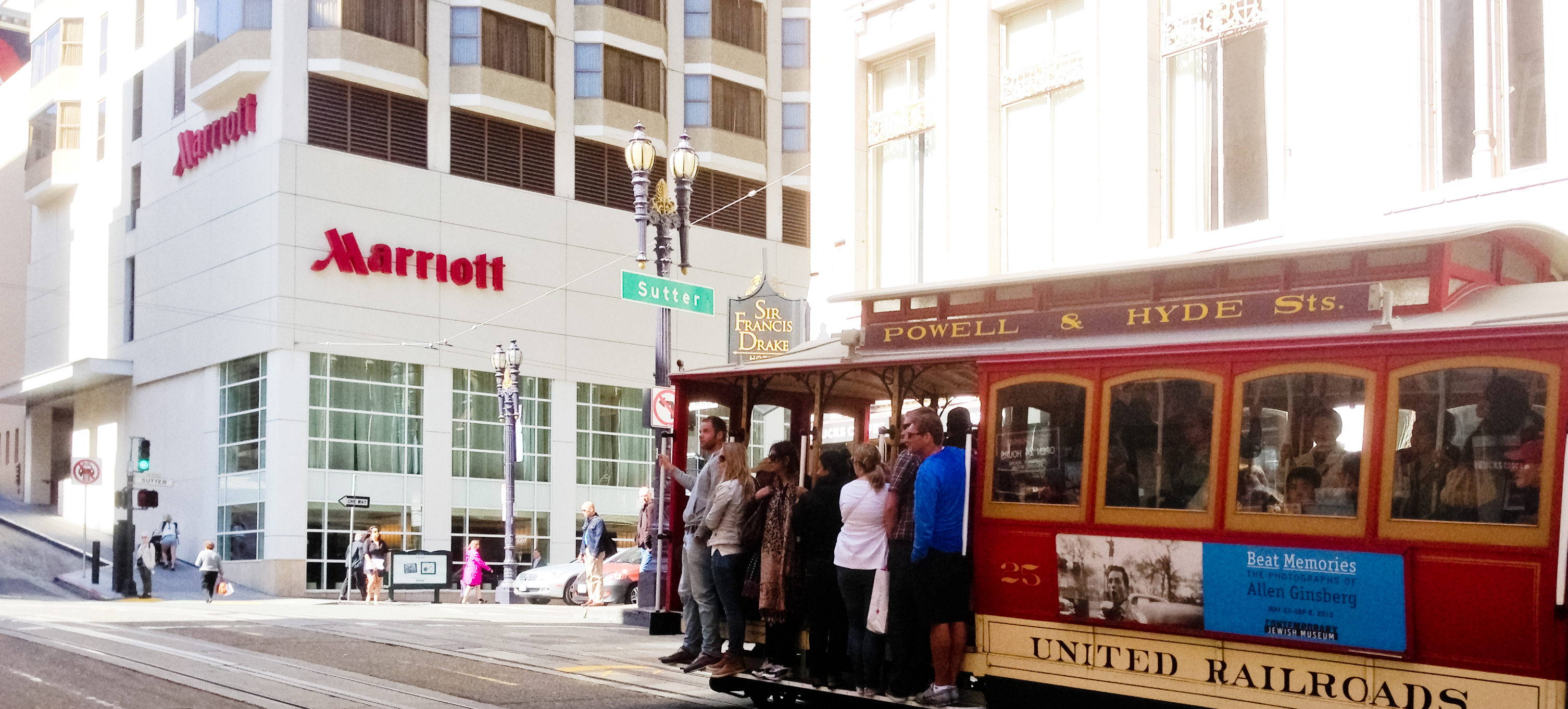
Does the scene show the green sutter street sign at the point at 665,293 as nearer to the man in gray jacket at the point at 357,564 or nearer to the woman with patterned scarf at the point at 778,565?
the woman with patterned scarf at the point at 778,565

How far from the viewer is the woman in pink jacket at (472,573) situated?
31391 mm

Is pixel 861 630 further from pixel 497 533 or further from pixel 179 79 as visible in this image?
pixel 179 79

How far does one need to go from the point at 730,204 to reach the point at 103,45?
2043cm

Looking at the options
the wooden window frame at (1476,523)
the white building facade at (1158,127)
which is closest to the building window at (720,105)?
the white building facade at (1158,127)

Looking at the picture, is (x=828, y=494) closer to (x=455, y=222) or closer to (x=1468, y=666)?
(x=1468, y=666)

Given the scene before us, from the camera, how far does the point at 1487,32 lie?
48.7ft

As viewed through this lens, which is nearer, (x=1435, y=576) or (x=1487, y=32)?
(x=1435, y=576)

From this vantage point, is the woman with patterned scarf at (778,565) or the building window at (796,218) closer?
the woman with patterned scarf at (778,565)

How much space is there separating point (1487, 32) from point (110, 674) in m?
14.2

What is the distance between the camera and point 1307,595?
7770mm

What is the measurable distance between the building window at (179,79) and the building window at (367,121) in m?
6.01

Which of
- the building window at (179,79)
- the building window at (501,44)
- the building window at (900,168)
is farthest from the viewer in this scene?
the building window at (179,79)

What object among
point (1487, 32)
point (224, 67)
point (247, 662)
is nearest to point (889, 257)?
point (1487, 32)

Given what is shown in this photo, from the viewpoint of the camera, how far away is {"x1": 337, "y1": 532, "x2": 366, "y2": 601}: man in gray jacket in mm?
31844
